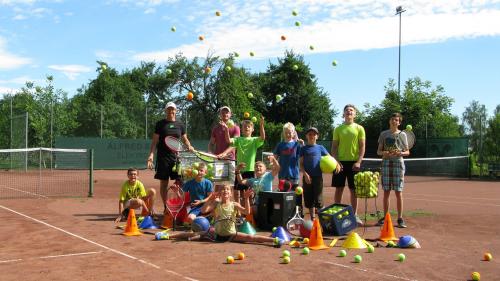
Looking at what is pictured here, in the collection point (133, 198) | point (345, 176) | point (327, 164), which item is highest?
point (327, 164)

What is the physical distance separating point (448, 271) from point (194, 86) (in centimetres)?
3875

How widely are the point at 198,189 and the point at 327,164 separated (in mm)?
1947

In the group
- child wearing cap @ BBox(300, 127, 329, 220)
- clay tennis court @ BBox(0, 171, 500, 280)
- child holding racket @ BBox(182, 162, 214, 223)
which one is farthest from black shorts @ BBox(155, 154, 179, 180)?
child wearing cap @ BBox(300, 127, 329, 220)

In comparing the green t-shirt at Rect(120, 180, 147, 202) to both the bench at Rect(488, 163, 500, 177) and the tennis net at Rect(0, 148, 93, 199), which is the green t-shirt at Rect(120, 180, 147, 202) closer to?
the tennis net at Rect(0, 148, 93, 199)

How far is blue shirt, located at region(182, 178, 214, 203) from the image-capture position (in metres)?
7.82

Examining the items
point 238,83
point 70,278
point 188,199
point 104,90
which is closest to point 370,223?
point 188,199

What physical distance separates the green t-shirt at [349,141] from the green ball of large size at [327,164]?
37cm

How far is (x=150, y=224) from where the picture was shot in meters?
7.89

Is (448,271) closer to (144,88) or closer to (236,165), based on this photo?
(236,165)

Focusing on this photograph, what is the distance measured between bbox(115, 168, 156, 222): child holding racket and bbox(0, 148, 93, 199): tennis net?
542 centimetres

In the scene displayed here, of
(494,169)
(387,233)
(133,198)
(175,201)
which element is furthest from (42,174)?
(494,169)

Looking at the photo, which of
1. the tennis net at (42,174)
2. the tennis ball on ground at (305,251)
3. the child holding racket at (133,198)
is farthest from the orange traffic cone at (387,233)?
→ the tennis net at (42,174)

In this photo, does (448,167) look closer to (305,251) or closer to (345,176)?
(345,176)

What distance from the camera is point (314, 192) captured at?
7.99 metres
